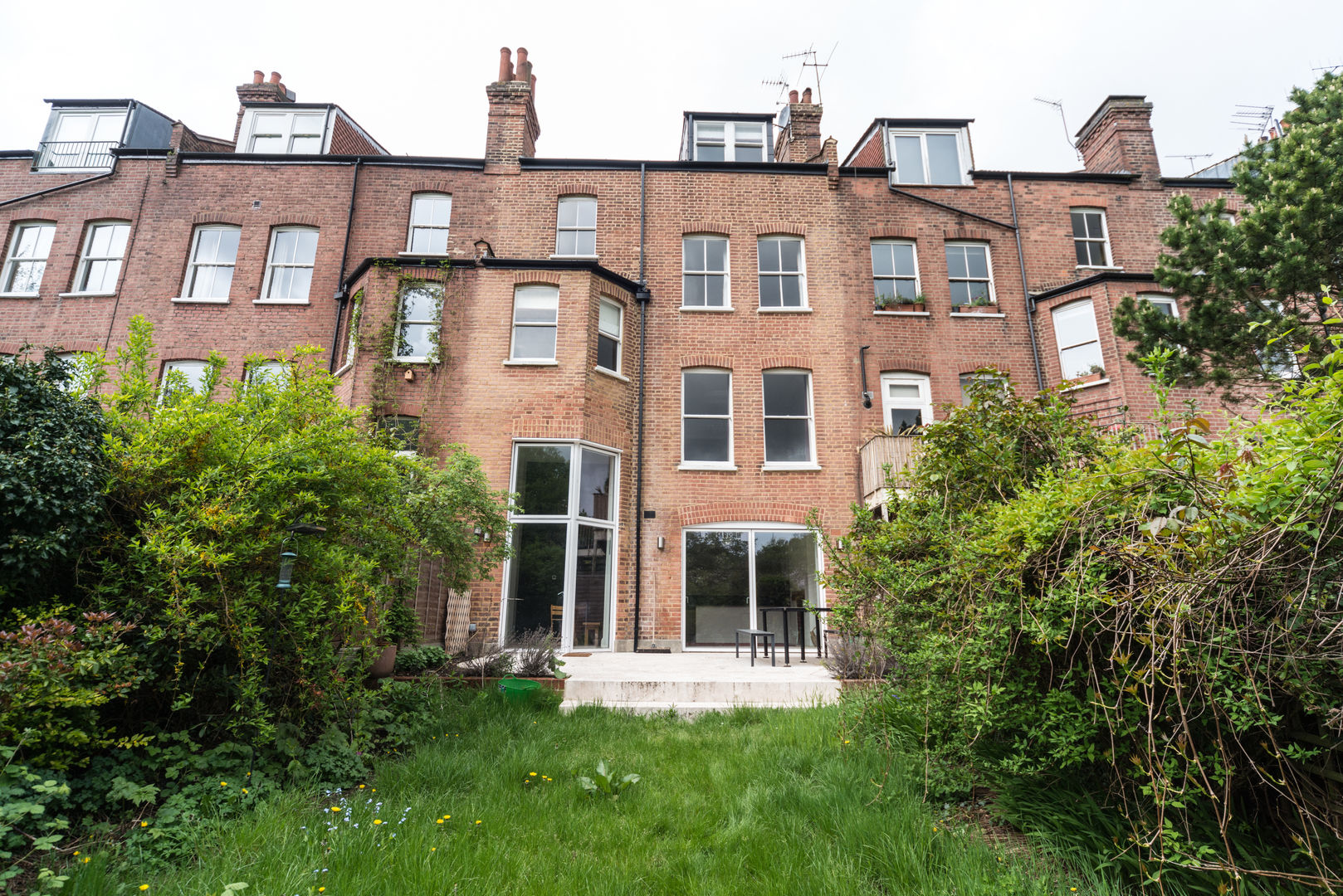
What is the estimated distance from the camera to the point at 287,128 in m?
16.2

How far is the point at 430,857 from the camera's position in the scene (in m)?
3.06

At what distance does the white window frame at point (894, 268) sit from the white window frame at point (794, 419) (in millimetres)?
2869

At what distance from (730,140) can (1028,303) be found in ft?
27.4

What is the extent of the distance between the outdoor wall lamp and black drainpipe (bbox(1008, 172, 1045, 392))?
14471mm

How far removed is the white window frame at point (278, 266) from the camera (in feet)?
46.4

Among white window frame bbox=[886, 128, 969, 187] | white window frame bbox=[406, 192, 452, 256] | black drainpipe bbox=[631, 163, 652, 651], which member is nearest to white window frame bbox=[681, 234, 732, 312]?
black drainpipe bbox=[631, 163, 652, 651]

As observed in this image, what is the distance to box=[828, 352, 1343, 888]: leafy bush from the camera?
7.24ft

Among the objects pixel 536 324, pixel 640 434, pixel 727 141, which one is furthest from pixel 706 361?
pixel 727 141

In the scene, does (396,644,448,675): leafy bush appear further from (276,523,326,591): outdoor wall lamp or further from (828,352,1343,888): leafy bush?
(828,352,1343,888): leafy bush

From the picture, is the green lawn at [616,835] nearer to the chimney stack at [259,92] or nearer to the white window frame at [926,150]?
the white window frame at [926,150]

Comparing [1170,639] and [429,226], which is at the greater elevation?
[429,226]

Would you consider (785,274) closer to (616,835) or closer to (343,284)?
(343,284)

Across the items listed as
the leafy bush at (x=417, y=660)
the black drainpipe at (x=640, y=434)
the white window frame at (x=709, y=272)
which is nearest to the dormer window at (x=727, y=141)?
the black drainpipe at (x=640, y=434)

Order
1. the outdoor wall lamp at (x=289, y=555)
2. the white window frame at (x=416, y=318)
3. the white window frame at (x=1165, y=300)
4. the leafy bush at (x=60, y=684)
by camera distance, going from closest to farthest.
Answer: the leafy bush at (x=60, y=684), the outdoor wall lamp at (x=289, y=555), the white window frame at (x=416, y=318), the white window frame at (x=1165, y=300)
